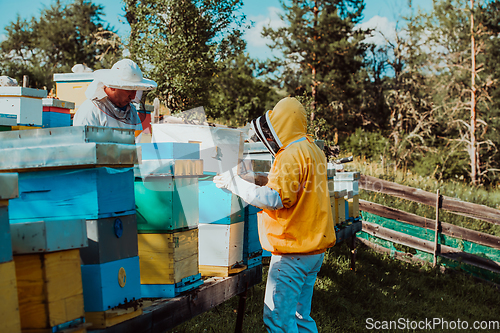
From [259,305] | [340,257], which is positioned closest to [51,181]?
[259,305]

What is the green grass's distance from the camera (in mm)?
4352

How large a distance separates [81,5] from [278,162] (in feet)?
94.4

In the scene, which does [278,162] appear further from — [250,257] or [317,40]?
[317,40]

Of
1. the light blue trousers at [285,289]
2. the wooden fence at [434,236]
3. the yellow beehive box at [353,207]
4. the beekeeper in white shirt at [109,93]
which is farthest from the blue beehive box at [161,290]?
the wooden fence at [434,236]

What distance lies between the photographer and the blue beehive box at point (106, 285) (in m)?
1.59

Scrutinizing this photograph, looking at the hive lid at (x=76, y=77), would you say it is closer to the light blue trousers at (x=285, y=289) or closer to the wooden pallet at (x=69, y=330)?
the light blue trousers at (x=285, y=289)

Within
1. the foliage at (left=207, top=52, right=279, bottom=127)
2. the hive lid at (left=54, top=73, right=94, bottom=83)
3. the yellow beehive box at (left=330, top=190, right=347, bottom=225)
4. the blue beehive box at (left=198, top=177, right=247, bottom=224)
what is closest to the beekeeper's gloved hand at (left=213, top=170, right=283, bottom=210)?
the blue beehive box at (left=198, top=177, right=247, bottom=224)

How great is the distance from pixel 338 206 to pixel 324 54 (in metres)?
16.9

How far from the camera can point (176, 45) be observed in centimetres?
880

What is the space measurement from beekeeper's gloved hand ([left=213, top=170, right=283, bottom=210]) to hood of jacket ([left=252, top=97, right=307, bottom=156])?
373 millimetres

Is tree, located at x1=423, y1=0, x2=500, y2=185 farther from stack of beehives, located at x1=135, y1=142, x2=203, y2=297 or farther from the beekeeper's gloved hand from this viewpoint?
stack of beehives, located at x1=135, y1=142, x2=203, y2=297

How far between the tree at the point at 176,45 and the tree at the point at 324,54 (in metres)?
11.2

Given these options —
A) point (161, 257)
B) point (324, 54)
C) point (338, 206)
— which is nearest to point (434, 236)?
point (338, 206)

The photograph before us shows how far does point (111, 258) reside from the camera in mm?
1646
